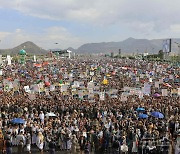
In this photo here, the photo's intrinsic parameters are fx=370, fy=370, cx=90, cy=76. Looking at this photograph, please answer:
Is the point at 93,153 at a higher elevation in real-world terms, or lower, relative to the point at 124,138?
lower

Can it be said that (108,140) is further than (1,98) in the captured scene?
No

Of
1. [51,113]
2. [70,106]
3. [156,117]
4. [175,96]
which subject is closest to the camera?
[156,117]

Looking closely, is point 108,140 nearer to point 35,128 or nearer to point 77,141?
point 77,141

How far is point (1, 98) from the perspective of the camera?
2617cm

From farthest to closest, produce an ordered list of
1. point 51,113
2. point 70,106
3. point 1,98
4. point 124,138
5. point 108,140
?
1. point 1,98
2. point 70,106
3. point 51,113
4. point 108,140
5. point 124,138

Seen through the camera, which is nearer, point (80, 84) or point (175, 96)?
point (175, 96)

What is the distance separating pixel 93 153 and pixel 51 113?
5.96 m

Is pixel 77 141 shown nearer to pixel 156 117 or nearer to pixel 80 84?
pixel 156 117

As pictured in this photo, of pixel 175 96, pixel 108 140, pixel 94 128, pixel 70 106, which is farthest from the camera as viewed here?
pixel 175 96

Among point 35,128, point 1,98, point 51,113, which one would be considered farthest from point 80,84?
point 35,128

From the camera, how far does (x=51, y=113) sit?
71.0 ft

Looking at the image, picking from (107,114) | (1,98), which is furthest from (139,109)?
(1,98)

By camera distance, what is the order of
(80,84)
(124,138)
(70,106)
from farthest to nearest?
(80,84)
(70,106)
(124,138)

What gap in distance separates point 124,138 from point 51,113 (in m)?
7.53
